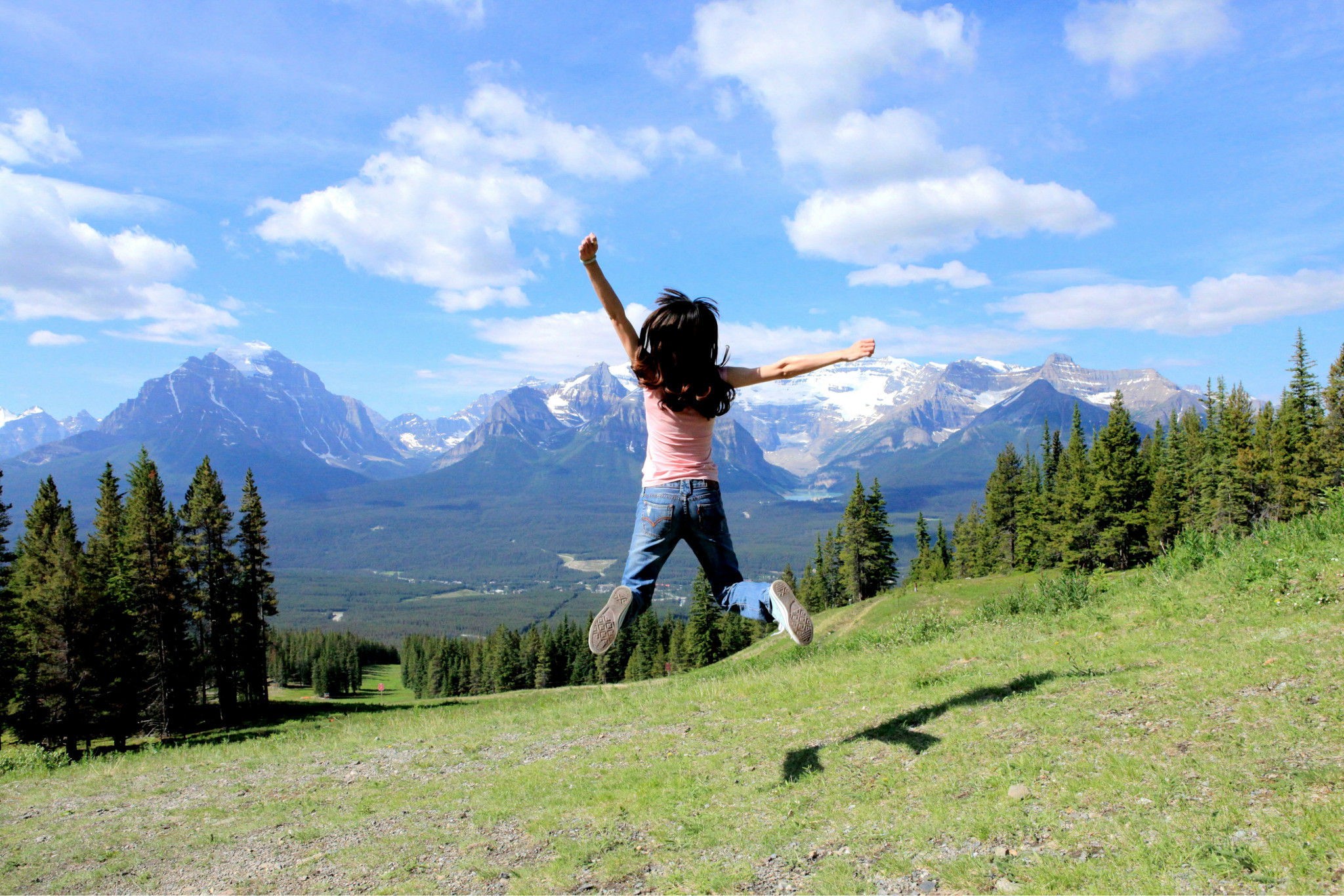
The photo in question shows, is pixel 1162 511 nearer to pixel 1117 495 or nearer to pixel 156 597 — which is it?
pixel 1117 495

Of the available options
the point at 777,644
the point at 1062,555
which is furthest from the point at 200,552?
the point at 1062,555

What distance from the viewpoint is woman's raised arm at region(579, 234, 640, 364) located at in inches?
228

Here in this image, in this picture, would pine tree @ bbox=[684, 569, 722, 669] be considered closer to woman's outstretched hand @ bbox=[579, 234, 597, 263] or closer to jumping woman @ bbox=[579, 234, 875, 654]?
jumping woman @ bbox=[579, 234, 875, 654]

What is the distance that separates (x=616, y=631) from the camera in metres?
5.62

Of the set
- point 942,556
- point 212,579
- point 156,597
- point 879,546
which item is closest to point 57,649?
point 156,597

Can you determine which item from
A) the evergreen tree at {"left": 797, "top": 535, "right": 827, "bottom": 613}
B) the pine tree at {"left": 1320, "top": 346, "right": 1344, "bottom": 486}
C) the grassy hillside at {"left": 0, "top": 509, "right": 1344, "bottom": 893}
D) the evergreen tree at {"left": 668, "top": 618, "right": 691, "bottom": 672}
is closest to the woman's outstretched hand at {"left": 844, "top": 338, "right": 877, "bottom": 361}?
the grassy hillside at {"left": 0, "top": 509, "right": 1344, "bottom": 893}

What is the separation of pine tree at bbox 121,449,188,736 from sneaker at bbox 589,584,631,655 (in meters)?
39.9

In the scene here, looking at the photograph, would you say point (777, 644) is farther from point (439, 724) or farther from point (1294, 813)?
point (1294, 813)

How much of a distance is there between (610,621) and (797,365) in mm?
2725

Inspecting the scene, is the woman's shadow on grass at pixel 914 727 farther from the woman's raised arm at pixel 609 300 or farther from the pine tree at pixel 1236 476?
the pine tree at pixel 1236 476

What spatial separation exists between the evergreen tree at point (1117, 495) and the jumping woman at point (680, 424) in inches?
2306

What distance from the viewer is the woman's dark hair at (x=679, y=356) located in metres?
5.86

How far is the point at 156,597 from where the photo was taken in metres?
36.1

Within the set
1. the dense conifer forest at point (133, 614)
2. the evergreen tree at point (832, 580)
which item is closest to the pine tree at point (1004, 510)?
the evergreen tree at point (832, 580)
